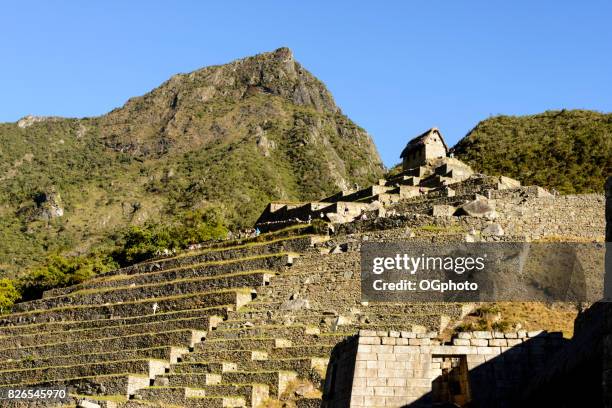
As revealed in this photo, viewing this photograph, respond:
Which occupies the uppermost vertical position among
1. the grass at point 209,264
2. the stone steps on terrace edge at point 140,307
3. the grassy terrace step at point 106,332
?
the grass at point 209,264

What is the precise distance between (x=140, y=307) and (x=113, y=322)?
1229 millimetres

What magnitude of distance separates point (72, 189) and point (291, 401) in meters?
85.5

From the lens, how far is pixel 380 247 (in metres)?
31.3

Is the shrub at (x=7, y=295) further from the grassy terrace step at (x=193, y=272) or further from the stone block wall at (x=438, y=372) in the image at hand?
the stone block wall at (x=438, y=372)

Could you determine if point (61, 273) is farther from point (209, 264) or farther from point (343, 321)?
point (343, 321)

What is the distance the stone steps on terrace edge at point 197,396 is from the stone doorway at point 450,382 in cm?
984

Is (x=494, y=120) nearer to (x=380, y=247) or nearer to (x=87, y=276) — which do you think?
(x=87, y=276)

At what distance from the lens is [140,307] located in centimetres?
3688

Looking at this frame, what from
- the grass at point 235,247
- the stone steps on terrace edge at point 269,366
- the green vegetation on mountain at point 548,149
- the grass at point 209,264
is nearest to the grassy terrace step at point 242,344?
the stone steps on terrace edge at point 269,366

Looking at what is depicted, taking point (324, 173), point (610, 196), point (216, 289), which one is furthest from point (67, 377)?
point (324, 173)

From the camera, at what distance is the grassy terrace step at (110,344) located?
1256 inches

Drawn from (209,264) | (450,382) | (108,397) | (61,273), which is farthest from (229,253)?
(450,382)

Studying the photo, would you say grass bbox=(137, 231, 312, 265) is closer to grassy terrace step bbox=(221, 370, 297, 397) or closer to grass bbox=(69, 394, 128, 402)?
grass bbox=(69, 394, 128, 402)

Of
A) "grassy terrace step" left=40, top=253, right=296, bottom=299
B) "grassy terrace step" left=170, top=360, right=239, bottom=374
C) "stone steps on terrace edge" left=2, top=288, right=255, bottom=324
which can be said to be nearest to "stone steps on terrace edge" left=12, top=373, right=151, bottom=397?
"grassy terrace step" left=170, top=360, right=239, bottom=374
